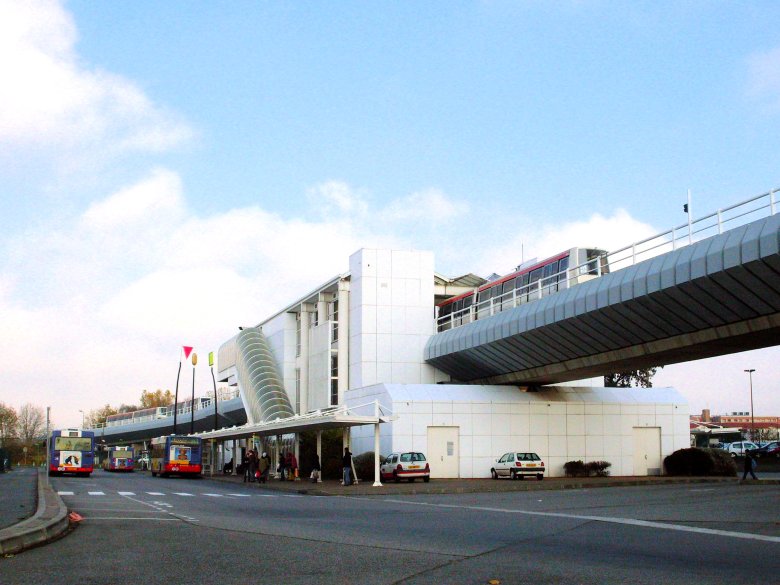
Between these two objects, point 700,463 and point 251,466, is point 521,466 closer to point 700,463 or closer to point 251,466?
point 700,463

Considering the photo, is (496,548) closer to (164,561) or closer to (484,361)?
(164,561)

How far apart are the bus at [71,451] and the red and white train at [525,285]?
2430 centimetres

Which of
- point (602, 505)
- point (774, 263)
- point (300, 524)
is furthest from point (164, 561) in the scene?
point (774, 263)

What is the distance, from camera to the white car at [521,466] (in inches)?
1694

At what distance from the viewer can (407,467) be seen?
4172 cm

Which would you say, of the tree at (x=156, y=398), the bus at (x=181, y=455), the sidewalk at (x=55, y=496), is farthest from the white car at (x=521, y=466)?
the tree at (x=156, y=398)

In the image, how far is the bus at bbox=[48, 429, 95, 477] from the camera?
58406 millimetres

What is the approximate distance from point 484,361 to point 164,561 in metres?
38.8

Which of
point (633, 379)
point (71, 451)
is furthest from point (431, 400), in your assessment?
point (633, 379)

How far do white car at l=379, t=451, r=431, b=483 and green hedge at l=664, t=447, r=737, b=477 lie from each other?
15574mm

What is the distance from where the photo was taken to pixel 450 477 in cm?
4756

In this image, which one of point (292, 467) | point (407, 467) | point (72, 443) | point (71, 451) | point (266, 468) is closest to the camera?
point (407, 467)

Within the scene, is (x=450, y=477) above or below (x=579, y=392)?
below

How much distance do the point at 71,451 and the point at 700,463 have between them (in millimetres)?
38182
